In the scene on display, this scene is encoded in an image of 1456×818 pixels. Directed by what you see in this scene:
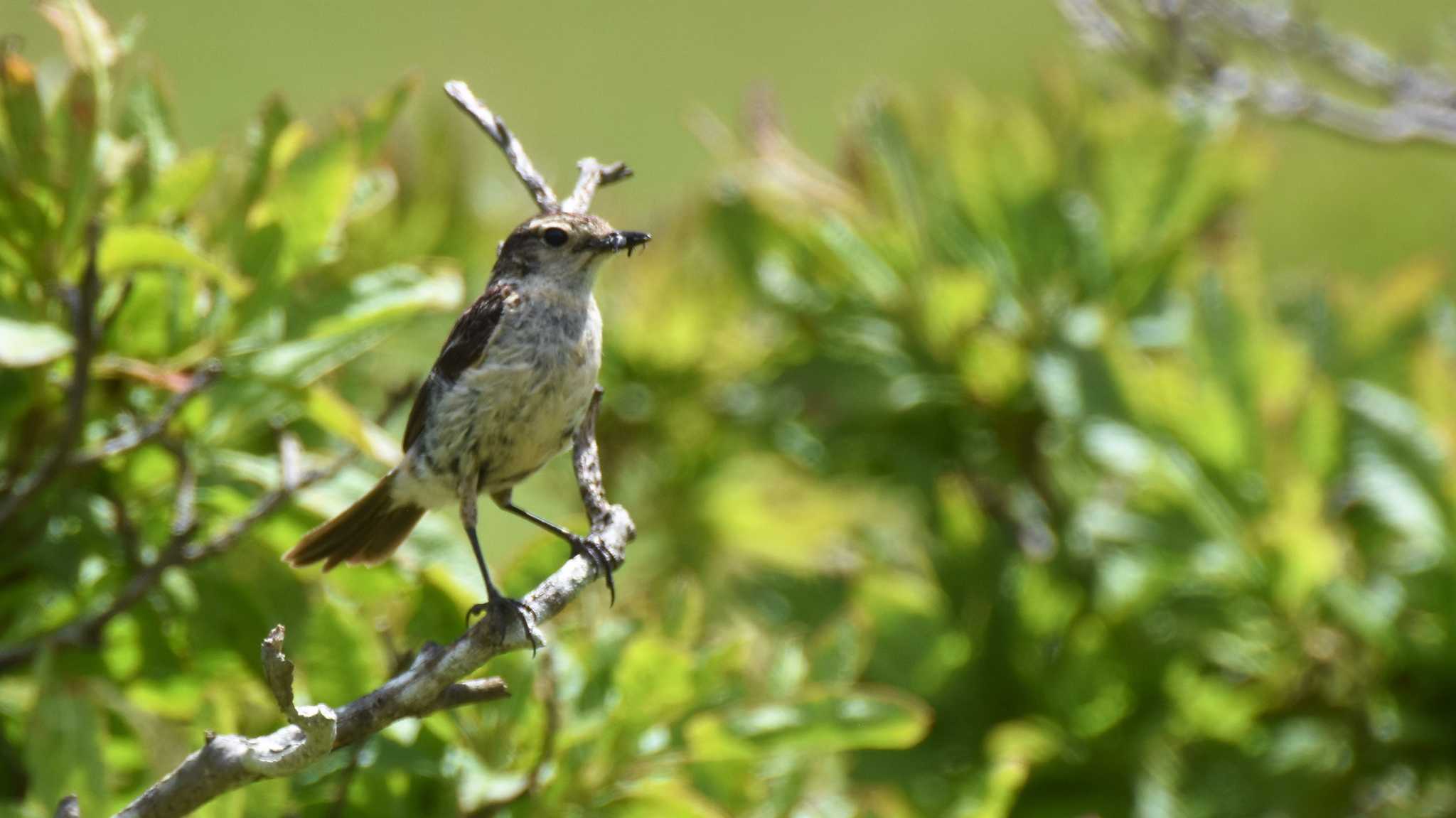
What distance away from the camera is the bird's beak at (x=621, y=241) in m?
1.38

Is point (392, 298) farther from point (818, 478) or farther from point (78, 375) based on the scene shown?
point (818, 478)

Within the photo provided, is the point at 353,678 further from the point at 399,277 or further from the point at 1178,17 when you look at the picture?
the point at 1178,17

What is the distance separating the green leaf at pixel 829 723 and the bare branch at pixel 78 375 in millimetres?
675

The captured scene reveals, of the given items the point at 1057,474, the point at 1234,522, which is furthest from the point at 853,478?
the point at 1234,522

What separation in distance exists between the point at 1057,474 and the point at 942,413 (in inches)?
8.2

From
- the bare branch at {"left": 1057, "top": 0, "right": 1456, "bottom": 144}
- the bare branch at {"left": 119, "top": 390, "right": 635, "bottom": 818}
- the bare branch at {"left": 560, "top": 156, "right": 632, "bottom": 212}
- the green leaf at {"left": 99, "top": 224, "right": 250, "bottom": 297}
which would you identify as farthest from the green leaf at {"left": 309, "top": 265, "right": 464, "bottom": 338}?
the bare branch at {"left": 1057, "top": 0, "right": 1456, "bottom": 144}

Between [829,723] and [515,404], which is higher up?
[515,404]

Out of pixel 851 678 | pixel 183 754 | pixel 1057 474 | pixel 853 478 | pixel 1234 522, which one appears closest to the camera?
pixel 183 754

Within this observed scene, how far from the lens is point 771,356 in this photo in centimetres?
255

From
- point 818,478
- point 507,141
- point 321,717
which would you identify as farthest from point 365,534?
point 818,478

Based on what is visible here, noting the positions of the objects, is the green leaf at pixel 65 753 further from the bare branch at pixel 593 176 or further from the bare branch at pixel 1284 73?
the bare branch at pixel 1284 73

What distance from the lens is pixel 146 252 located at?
1560mm

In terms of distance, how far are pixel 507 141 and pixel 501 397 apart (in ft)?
0.76

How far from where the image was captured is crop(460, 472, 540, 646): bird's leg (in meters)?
1.10
